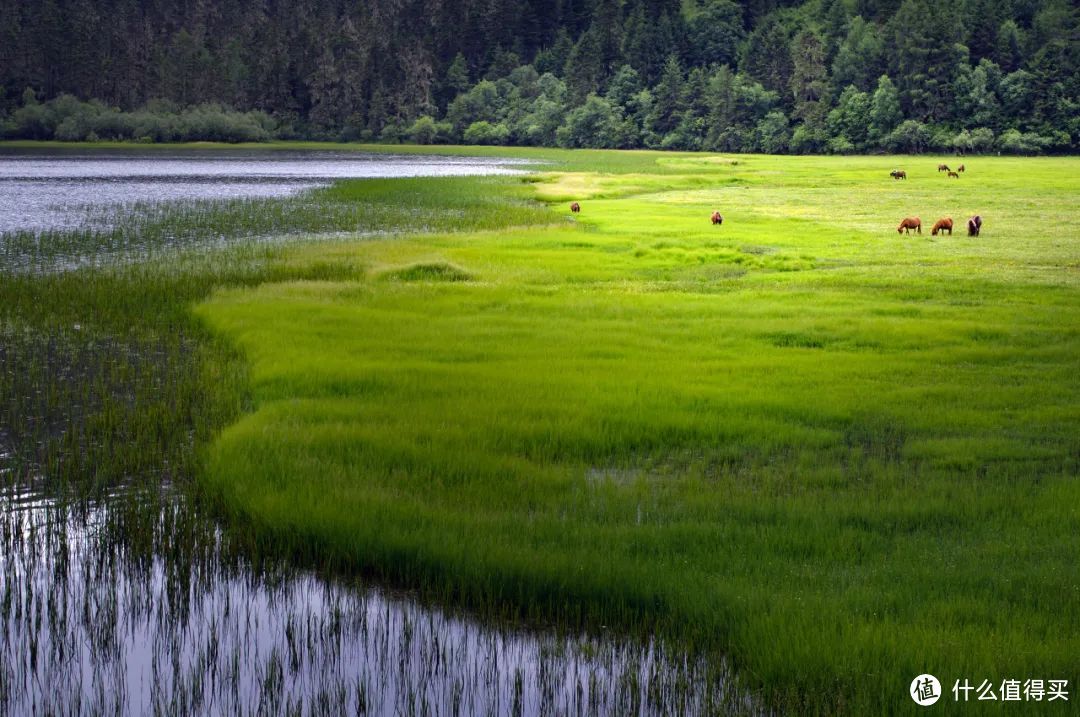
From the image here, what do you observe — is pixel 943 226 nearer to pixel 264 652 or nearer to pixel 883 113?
pixel 264 652

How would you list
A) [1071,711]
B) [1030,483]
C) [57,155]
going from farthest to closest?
[57,155]
[1030,483]
[1071,711]

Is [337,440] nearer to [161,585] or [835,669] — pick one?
[161,585]

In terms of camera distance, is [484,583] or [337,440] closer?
[484,583]

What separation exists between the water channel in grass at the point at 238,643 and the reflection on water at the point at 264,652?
2cm

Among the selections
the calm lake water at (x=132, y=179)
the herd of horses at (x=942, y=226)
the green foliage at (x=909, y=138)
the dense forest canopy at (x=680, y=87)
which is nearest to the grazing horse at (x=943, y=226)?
the herd of horses at (x=942, y=226)

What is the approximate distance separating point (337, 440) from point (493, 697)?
237 inches

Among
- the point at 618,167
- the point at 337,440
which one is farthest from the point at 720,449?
the point at 618,167

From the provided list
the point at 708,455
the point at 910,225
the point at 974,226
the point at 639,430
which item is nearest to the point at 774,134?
the point at 910,225

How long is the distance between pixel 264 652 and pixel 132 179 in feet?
251

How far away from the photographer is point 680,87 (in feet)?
540

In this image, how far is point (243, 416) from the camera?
1513 centimetres

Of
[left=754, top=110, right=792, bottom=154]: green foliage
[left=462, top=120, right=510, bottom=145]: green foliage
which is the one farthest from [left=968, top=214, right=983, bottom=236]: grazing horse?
[left=462, top=120, right=510, bottom=145]: green foliage

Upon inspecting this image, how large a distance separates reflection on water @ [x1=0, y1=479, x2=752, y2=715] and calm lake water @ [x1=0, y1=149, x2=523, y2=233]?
34.4m

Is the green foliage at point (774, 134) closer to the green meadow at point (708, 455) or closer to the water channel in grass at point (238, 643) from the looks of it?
the green meadow at point (708, 455)
